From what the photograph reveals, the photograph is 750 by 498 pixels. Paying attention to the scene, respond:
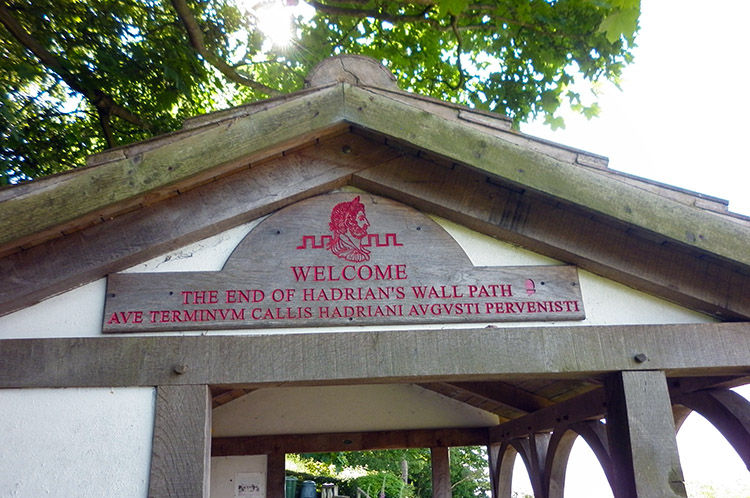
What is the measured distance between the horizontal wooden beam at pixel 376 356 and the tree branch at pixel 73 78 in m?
5.07

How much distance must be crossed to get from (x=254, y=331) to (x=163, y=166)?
3.38ft

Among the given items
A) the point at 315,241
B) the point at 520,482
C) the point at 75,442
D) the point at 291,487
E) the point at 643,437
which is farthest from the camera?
the point at 520,482

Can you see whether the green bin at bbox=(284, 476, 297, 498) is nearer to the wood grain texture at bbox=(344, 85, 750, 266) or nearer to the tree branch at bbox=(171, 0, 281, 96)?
the tree branch at bbox=(171, 0, 281, 96)

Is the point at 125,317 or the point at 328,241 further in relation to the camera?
the point at 328,241

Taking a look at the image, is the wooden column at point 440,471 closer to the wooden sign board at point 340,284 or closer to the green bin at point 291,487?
the green bin at point 291,487

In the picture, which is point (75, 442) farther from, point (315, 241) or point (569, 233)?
point (569, 233)

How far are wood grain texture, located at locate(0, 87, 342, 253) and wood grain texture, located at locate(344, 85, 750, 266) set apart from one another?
0.33m

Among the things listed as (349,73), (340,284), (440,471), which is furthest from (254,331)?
(440,471)

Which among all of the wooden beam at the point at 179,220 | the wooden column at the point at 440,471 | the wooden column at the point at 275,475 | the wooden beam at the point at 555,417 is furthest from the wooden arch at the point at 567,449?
the wooden column at the point at 275,475

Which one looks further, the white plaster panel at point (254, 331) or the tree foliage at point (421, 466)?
the tree foliage at point (421, 466)

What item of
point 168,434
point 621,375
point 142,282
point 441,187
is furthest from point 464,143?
point 168,434

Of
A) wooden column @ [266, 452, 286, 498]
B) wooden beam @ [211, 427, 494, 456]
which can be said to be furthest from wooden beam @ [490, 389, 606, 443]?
wooden column @ [266, 452, 286, 498]

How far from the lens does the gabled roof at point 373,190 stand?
334 centimetres

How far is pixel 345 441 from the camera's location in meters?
7.39
